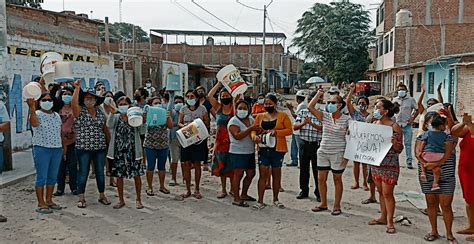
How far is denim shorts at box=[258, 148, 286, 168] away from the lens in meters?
6.71

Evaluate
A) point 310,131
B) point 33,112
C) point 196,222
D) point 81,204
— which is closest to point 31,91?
point 33,112

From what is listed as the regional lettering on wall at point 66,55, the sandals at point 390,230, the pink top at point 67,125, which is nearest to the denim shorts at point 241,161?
the sandals at point 390,230

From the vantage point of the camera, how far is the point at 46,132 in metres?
6.24

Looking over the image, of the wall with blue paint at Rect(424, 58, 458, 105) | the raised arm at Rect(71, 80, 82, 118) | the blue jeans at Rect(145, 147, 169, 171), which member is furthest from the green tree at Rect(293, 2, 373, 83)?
the raised arm at Rect(71, 80, 82, 118)

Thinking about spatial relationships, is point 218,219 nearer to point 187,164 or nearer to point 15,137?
point 187,164

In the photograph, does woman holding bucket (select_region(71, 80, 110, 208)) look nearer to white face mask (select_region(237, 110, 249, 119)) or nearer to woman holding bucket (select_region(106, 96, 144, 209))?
woman holding bucket (select_region(106, 96, 144, 209))

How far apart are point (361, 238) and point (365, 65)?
38.2 meters

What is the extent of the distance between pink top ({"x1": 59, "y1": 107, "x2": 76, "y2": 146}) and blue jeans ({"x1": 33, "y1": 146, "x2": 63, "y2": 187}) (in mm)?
547

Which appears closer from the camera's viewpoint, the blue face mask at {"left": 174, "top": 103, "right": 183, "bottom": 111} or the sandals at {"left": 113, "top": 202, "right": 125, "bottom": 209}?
the sandals at {"left": 113, "top": 202, "right": 125, "bottom": 209}

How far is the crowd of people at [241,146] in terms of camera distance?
17.5ft

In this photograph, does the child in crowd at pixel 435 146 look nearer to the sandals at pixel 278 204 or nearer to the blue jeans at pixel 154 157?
the sandals at pixel 278 204

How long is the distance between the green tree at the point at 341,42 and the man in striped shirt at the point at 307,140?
35.2m

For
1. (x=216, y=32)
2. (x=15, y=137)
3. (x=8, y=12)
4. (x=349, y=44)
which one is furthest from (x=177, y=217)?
(x=216, y=32)

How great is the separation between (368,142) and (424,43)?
101 ft
